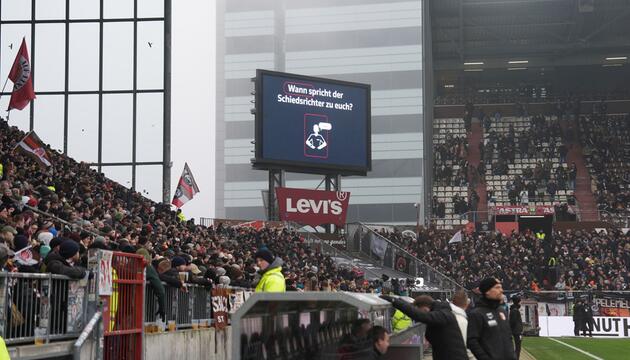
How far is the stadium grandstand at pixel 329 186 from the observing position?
11266 millimetres

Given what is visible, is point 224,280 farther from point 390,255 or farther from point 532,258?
point 532,258

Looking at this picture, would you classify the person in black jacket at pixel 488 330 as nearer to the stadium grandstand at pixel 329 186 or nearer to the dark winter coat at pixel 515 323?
the stadium grandstand at pixel 329 186

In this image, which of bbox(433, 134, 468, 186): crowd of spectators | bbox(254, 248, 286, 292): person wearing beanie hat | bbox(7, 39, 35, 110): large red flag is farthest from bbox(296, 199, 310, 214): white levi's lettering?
bbox(254, 248, 286, 292): person wearing beanie hat

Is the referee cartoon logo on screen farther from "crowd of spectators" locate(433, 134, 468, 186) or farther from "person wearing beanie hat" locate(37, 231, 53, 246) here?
"person wearing beanie hat" locate(37, 231, 53, 246)

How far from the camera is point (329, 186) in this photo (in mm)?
45906

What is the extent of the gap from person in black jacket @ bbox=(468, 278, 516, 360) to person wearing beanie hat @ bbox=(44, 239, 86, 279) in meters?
4.86

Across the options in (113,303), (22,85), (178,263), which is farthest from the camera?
(22,85)

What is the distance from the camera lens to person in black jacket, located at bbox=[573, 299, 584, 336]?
122 feet

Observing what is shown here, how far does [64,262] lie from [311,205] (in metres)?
32.5

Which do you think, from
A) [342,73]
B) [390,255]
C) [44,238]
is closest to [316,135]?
[390,255]

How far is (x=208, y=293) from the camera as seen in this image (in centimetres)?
1806

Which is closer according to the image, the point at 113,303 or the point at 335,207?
the point at 113,303

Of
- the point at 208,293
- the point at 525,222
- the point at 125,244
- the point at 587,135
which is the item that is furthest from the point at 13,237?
the point at 587,135

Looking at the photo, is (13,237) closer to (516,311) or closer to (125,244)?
(125,244)
